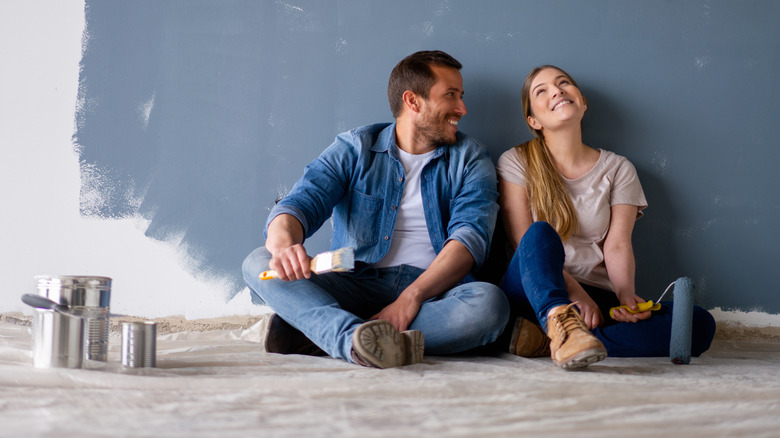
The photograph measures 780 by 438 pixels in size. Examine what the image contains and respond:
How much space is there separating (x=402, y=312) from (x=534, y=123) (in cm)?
89

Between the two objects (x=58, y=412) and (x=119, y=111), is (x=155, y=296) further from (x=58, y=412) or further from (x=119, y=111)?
(x=58, y=412)

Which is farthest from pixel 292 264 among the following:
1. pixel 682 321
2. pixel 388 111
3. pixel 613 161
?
pixel 613 161

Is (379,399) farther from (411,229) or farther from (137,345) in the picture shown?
(411,229)

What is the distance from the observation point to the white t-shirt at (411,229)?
1986 millimetres

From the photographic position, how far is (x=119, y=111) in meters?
2.31

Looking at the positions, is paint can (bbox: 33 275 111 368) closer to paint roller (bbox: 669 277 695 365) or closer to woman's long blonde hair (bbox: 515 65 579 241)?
woman's long blonde hair (bbox: 515 65 579 241)

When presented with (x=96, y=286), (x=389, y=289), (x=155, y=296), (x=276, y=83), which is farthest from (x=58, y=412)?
(x=276, y=83)

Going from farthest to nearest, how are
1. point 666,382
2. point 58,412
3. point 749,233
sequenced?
point 749,233 → point 666,382 → point 58,412

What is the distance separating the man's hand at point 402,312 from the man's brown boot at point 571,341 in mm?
371

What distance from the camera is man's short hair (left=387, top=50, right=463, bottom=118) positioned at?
206 cm

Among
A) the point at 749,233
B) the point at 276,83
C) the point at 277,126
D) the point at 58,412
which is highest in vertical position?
the point at 276,83

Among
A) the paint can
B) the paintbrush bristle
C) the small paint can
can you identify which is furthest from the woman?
the paint can

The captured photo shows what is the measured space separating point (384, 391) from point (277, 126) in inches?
53.7

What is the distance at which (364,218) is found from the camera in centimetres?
201
